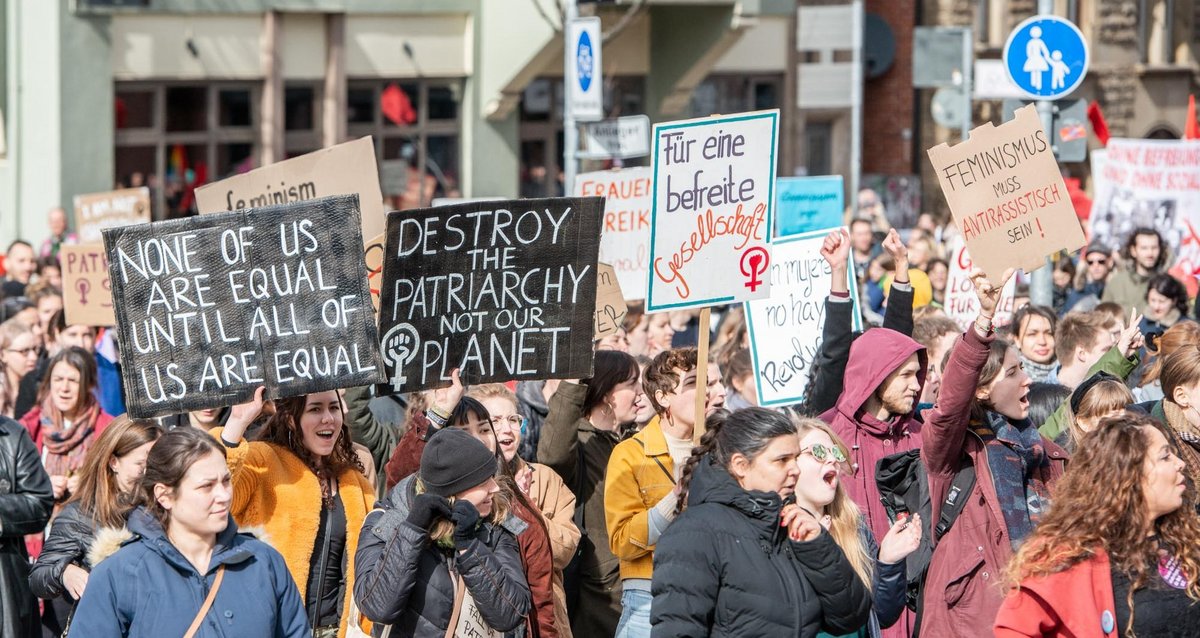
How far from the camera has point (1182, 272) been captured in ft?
50.6

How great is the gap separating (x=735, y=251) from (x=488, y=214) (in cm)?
105

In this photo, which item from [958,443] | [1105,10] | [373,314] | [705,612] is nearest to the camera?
[705,612]

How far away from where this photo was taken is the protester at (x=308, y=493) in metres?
6.16

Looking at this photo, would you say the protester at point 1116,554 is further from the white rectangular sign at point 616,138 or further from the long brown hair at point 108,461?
the white rectangular sign at point 616,138

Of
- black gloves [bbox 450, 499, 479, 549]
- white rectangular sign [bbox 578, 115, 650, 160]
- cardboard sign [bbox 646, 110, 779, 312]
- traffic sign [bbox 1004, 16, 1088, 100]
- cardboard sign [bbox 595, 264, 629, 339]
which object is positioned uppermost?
traffic sign [bbox 1004, 16, 1088, 100]

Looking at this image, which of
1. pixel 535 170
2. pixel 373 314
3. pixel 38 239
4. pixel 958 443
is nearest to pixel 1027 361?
pixel 958 443

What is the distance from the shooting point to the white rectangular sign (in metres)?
17.4

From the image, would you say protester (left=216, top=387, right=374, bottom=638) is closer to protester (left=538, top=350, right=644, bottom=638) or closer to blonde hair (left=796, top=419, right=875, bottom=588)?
protester (left=538, top=350, right=644, bottom=638)

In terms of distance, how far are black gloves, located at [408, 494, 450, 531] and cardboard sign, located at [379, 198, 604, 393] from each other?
128 cm

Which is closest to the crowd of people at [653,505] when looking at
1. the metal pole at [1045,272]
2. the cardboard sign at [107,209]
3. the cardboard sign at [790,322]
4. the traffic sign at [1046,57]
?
the cardboard sign at [790,322]

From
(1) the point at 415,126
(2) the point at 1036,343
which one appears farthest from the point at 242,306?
(1) the point at 415,126

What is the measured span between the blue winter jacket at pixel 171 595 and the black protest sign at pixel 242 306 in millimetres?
1099

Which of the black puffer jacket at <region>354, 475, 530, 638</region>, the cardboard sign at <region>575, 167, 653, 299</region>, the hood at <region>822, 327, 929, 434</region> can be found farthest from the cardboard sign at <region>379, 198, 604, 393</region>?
the cardboard sign at <region>575, 167, 653, 299</region>

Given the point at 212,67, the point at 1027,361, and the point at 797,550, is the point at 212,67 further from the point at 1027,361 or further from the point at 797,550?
the point at 797,550
